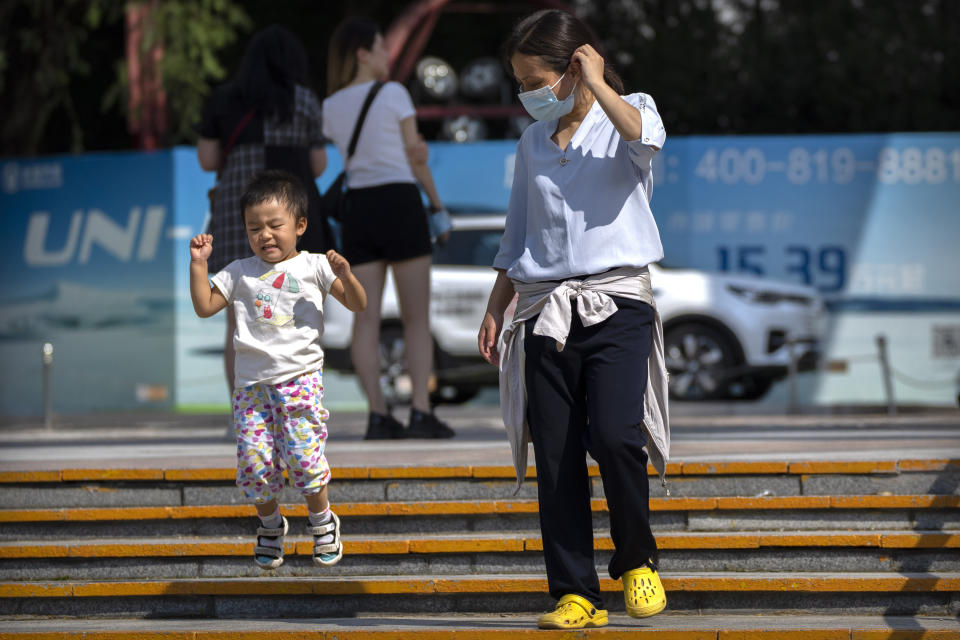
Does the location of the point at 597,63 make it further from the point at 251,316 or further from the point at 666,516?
the point at 666,516

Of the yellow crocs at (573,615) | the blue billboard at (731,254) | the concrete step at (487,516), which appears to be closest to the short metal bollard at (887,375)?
the blue billboard at (731,254)

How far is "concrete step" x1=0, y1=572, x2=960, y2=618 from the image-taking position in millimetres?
4645

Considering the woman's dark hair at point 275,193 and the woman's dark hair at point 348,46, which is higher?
the woman's dark hair at point 348,46

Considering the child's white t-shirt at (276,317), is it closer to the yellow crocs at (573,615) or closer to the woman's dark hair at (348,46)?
the yellow crocs at (573,615)

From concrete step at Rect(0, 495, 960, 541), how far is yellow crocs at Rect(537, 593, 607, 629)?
1.00 metres

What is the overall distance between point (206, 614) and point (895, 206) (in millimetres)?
8289

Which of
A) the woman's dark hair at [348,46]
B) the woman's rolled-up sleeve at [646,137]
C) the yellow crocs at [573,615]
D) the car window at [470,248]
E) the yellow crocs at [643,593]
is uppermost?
the woman's dark hair at [348,46]

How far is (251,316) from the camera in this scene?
435 cm

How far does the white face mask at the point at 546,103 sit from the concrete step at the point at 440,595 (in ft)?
5.48

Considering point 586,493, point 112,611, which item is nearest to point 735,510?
point 586,493

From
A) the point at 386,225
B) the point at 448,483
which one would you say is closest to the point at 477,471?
the point at 448,483

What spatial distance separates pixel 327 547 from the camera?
442 cm

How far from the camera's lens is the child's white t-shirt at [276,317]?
14.1ft

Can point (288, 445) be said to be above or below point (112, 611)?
above
